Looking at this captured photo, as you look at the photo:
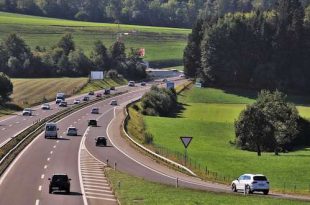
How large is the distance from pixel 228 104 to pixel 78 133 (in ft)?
246

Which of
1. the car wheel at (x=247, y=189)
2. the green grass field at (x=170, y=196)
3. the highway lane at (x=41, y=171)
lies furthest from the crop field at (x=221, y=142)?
the highway lane at (x=41, y=171)

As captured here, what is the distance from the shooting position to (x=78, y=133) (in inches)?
3676

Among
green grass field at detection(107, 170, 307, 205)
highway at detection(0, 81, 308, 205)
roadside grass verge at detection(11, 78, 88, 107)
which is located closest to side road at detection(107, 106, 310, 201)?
highway at detection(0, 81, 308, 205)

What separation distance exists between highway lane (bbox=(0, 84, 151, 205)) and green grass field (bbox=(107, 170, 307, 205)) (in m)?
2.98

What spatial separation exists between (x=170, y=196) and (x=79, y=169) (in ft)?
56.0

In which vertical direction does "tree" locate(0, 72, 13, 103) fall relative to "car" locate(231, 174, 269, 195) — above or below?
below

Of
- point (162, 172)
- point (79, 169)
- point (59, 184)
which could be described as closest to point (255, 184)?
point (59, 184)

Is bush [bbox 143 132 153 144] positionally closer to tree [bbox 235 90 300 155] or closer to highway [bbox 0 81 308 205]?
highway [bbox 0 81 308 205]

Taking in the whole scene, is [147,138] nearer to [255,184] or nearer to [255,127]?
[255,127]

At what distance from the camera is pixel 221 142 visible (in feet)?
329

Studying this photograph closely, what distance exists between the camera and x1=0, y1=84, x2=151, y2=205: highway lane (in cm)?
4319

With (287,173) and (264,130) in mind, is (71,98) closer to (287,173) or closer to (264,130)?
(264,130)

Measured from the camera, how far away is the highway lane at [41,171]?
142 ft

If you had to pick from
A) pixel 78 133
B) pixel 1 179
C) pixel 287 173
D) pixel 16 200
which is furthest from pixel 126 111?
pixel 16 200
